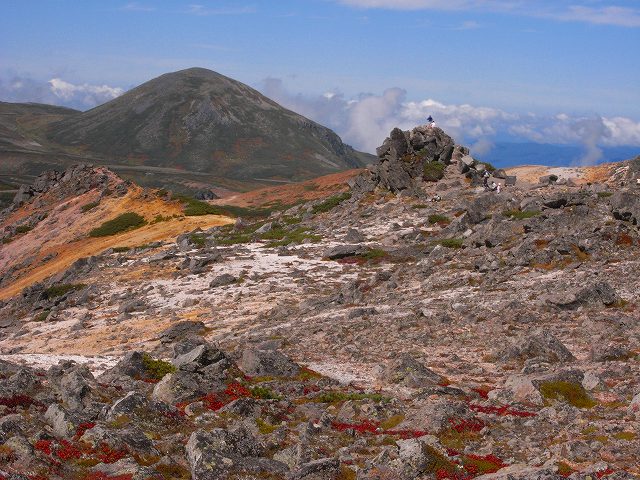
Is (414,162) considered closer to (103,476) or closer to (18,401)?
(18,401)

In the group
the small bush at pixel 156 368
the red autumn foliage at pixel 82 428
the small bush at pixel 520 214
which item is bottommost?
the small bush at pixel 156 368

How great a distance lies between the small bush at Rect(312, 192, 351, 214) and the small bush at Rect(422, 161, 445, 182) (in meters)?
7.30

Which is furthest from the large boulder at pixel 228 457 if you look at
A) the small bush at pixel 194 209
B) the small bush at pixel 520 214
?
the small bush at pixel 194 209

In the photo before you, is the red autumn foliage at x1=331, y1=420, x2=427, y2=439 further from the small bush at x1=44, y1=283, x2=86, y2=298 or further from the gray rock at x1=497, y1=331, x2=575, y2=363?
the small bush at x1=44, y1=283, x2=86, y2=298

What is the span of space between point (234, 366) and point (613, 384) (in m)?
10.8

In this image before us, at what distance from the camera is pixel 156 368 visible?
68.3ft

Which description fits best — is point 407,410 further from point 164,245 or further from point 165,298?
point 164,245

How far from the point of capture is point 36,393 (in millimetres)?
16641

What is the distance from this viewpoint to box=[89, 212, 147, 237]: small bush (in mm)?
69625

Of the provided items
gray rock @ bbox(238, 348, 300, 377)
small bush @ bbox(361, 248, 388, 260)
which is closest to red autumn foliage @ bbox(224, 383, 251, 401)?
gray rock @ bbox(238, 348, 300, 377)

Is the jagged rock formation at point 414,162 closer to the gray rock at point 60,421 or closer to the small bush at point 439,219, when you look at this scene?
the small bush at point 439,219

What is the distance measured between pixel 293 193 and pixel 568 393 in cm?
10031

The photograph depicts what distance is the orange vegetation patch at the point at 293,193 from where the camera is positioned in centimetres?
10912

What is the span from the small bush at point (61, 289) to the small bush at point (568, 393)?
33984mm
